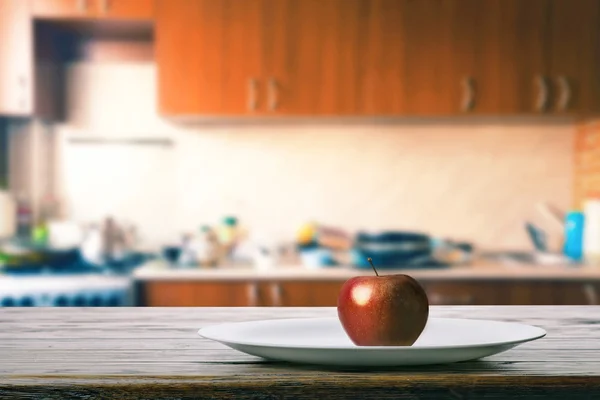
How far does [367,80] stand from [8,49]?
150cm

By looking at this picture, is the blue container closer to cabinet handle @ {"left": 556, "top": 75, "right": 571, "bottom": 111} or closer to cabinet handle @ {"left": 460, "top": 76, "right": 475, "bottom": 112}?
cabinet handle @ {"left": 556, "top": 75, "right": 571, "bottom": 111}

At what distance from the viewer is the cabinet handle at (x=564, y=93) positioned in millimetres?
3242

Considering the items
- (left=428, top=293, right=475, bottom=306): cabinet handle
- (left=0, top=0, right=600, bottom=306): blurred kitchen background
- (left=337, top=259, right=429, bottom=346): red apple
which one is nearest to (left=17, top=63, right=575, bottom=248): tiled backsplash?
(left=0, top=0, right=600, bottom=306): blurred kitchen background

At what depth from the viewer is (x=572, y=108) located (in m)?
3.24

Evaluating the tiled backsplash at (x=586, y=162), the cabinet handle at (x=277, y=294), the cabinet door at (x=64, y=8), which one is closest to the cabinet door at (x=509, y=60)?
the tiled backsplash at (x=586, y=162)

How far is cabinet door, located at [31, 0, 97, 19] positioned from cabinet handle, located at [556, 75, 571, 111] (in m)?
1.97

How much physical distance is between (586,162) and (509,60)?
0.60 meters

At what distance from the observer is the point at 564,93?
10.6 feet

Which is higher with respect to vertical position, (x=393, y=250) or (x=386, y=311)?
(x=386, y=311)

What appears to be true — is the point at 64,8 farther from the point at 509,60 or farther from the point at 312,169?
the point at 509,60

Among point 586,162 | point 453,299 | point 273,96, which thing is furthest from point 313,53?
point 586,162

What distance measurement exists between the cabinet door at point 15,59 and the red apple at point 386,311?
8.67 ft

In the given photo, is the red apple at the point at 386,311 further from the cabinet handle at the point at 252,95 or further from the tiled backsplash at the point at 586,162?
the tiled backsplash at the point at 586,162

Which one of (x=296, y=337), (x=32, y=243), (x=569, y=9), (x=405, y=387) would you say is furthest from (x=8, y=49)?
(x=405, y=387)
